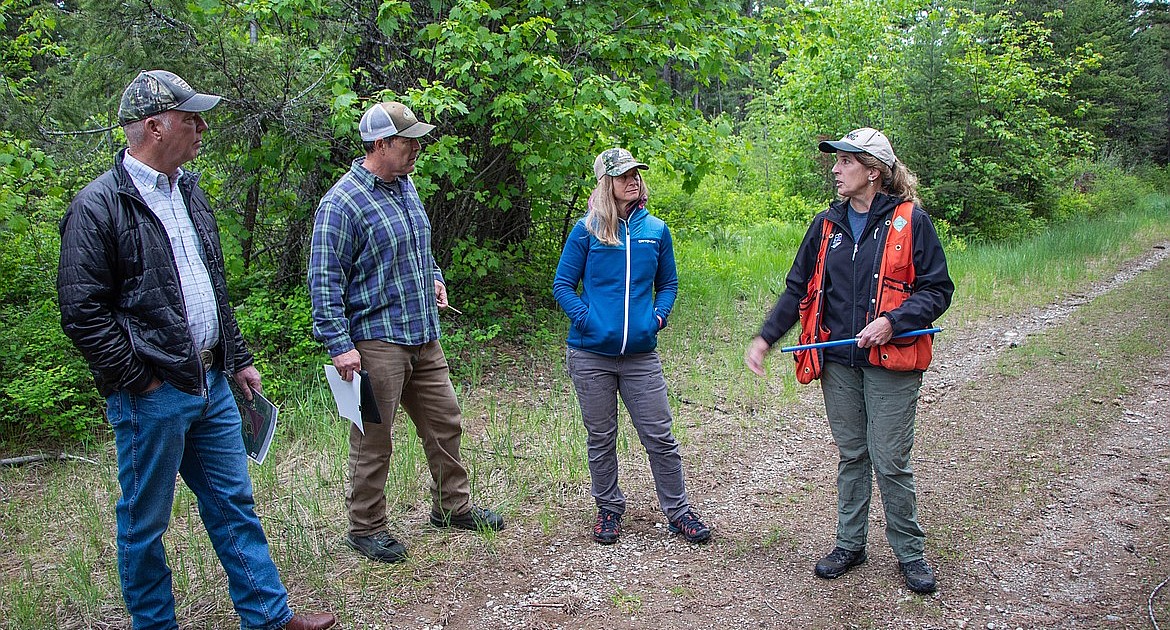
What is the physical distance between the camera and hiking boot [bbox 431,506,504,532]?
448 cm

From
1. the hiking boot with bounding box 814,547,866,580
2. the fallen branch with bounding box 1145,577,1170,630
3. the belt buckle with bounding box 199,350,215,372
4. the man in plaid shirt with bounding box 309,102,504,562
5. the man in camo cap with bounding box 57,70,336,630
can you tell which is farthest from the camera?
the hiking boot with bounding box 814,547,866,580

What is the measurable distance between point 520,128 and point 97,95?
3406 millimetres

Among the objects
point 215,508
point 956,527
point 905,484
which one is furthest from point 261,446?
point 956,527

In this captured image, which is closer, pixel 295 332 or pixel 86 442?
pixel 86 442

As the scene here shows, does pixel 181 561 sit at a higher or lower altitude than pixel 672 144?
lower

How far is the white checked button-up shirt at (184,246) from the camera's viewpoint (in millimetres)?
3084

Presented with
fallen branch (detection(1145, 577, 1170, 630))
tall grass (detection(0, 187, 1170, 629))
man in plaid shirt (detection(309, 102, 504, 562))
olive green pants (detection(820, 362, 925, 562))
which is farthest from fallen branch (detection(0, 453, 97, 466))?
fallen branch (detection(1145, 577, 1170, 630))

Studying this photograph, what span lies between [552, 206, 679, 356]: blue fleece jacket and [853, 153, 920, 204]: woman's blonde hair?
1.09m

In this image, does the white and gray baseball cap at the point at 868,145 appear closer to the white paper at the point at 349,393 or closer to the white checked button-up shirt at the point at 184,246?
the white paper at the point at 349,393

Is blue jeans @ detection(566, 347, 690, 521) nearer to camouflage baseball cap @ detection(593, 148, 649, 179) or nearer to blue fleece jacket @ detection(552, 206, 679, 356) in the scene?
blue fleece jacket @ detection(552, 206, 679, 356)

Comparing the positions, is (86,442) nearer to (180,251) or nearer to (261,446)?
(261,446)

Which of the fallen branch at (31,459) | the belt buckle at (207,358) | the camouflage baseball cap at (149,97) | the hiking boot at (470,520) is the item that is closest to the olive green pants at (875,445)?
the hiking boot at (470,520)

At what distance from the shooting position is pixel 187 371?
3057 mm

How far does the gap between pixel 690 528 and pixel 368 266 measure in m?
2.16
